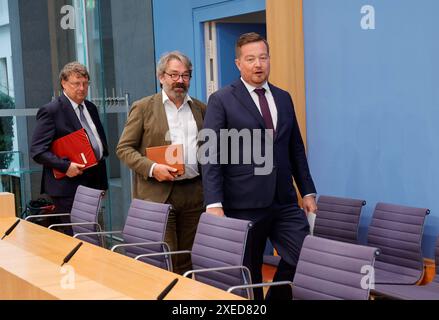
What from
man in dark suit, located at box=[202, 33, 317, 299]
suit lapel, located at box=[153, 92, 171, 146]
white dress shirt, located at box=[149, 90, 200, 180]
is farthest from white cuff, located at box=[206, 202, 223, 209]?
suit lapel, located at box=[153, 92, 171, 146]

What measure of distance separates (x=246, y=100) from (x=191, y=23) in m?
3.28

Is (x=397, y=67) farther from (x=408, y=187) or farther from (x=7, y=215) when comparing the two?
(x=7, y=215)

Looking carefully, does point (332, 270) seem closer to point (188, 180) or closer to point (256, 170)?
point (256, 170)

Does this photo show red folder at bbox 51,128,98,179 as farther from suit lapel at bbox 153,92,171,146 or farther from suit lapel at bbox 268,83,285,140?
suit lapel at bbox 268,83,285,140

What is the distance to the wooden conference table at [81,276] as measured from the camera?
3262mm

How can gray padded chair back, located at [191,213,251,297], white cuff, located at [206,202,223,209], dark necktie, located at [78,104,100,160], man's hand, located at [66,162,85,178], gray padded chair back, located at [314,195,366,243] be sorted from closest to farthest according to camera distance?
gray padded chair back, located at [191,213,251,297], white cuff, located at [206,202,223,209], gray padded chair back, located at [314,195,366,243], man's hand, located at [66,162,85,178], dark necktie, located at [78,104,100,160]

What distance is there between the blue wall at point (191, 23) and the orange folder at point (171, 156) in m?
2.21

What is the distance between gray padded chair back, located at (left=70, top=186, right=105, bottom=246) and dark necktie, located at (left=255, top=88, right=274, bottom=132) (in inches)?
56.6

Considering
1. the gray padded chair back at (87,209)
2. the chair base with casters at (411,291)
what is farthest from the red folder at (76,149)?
the chair base with casters at (411,291)

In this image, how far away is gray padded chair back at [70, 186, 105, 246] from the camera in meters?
5.48

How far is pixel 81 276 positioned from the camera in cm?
365

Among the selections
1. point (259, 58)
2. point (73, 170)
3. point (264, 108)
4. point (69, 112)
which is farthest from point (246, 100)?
point (69, 112)

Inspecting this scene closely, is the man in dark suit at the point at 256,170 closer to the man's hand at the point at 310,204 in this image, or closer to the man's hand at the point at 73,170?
the man's hand at the point at 310,204
